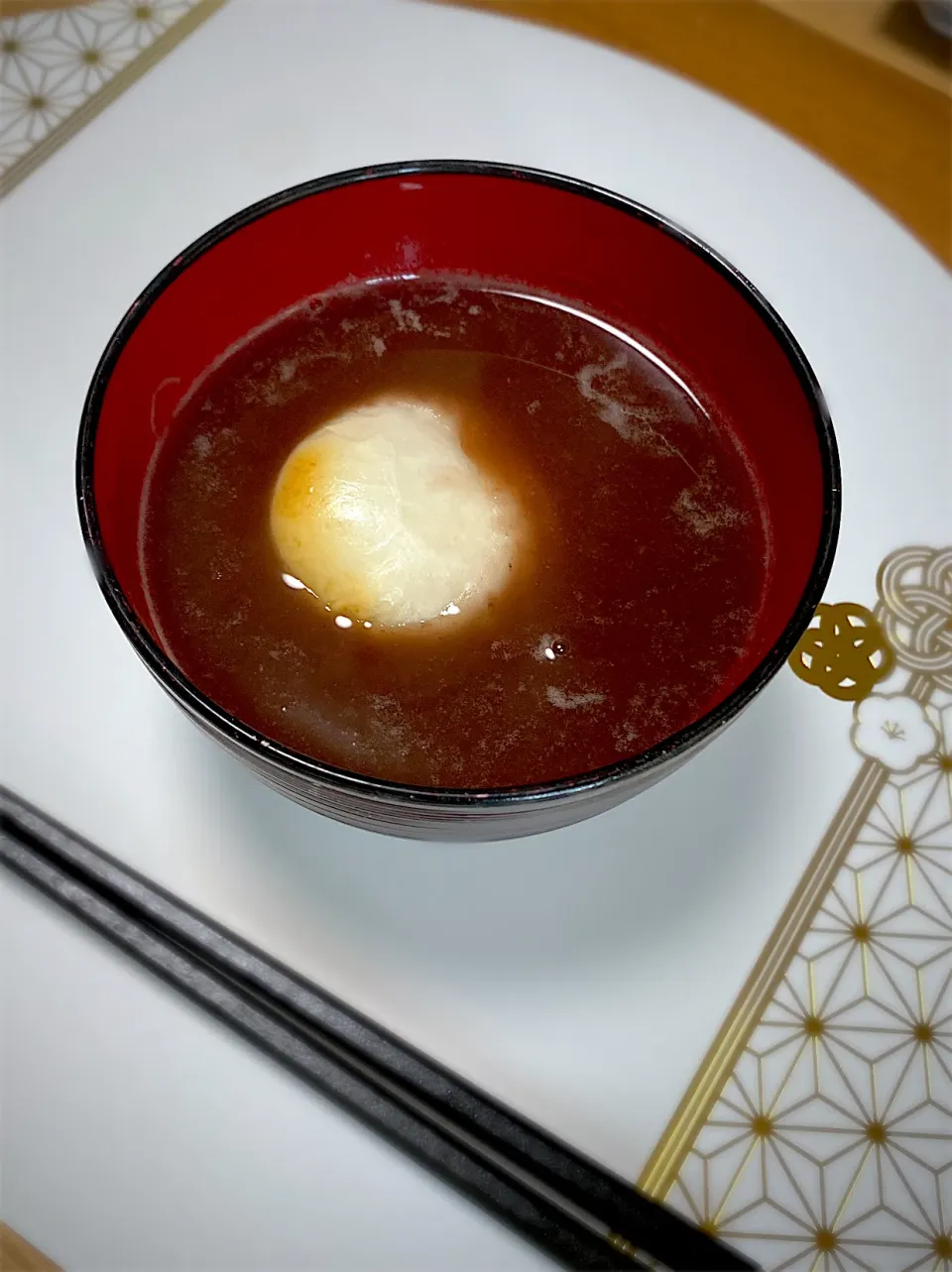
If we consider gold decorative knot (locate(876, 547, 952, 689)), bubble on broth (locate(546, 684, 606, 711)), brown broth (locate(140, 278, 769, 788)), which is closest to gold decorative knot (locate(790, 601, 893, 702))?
gold decorative knot (locate(876, 547, 952, 689))

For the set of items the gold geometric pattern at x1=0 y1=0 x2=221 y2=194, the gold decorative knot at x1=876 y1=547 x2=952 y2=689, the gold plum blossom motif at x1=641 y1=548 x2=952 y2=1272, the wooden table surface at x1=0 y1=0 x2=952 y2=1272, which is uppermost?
the wooden table surface at x1=0 y1=0 x2=952 y2=1272

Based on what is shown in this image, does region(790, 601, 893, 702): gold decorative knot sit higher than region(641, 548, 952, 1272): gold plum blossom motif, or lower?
higher

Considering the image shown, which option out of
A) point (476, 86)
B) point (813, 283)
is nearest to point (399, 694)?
point (813, 283)

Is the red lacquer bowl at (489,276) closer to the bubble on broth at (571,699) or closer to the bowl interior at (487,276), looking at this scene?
the bowl interior at (487,276)

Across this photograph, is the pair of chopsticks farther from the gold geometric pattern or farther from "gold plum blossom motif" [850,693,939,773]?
the gold geometric pattern

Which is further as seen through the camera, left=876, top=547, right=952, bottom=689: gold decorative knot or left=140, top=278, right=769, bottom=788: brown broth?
left=876, top=547, right=952, bottom=689: gold decorative knot

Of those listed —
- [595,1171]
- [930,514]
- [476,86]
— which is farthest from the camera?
[476,86]

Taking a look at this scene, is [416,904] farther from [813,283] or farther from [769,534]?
[813,283]
